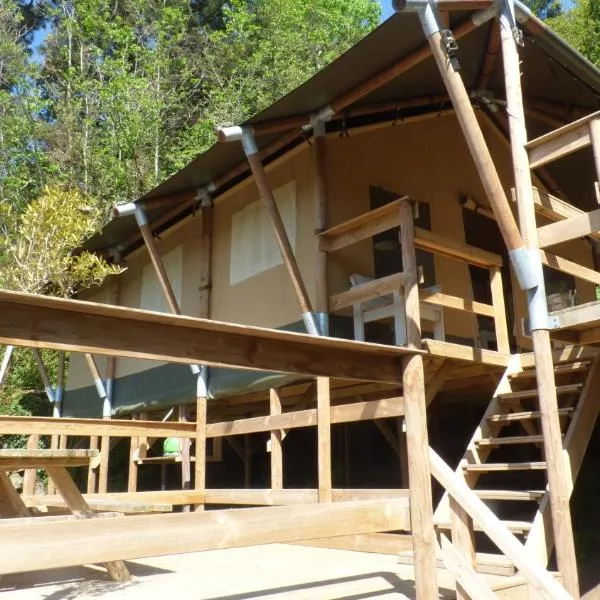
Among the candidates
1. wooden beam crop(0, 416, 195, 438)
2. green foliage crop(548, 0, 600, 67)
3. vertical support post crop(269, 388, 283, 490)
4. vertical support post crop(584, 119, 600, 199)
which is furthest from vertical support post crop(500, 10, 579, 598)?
green foliage crop(548, 0, 600, 67)

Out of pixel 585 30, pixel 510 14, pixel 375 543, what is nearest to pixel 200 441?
pixel 375 543

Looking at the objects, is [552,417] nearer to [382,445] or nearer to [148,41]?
[382,445]

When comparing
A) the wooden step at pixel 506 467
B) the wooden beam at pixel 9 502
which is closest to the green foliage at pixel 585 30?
the wooden step at pixel 506 467

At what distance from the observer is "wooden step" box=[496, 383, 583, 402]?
4902mm

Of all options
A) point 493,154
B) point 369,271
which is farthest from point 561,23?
point 369,271

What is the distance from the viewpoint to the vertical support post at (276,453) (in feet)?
20.4

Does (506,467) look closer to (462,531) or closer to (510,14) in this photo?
(462,531)

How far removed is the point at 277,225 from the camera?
595 centimetres

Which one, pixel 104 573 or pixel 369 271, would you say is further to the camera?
pixel 369 271

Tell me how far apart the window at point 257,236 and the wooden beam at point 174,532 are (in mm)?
4025

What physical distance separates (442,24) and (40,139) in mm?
15418

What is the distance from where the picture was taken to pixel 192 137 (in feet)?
57.7

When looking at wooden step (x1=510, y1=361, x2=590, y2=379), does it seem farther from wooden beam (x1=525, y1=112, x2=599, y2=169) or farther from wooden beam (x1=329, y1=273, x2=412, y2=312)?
wooden beam (x1=525, y1=112, x2=599, y2=169)

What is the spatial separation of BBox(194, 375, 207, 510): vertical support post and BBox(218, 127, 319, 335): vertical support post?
2.09 m
